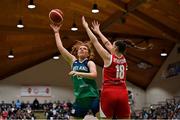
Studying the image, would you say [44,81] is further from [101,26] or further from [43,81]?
[101,26]

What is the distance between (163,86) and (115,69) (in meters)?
22.8

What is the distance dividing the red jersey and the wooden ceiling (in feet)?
37.6

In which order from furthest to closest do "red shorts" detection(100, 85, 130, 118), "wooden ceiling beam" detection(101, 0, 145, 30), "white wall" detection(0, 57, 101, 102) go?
"white wall" detection(0, 57, 101, 102) < "wooden ceiling beam" detection(101, 0, 145, 30) < "red shorts" detection(100, 85, 130, 118)

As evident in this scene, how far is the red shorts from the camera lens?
4953 mm

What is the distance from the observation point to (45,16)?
19.2 meters

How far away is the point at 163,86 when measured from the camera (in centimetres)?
2730

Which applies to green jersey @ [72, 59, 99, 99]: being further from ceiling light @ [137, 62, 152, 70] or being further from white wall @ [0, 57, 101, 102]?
white wall @ [0, 57, 101, 102]

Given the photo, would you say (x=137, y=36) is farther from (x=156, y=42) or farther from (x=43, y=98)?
(x=43, y=98)

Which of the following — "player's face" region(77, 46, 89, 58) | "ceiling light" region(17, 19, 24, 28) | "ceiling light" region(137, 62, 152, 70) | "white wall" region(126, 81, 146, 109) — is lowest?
"player's face" region(77, 46, 89, 58)

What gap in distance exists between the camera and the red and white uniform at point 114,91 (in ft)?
16.3

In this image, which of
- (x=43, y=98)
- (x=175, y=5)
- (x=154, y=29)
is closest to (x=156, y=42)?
(x=154, y=29)

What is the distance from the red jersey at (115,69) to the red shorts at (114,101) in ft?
0.37

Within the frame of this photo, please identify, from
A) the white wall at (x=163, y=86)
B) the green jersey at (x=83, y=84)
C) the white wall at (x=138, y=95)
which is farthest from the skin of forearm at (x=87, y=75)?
the white wall at (x=138, y=95)

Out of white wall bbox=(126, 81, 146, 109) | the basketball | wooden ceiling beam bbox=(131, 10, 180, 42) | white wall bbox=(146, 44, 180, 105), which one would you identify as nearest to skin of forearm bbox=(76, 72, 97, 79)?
the basketball
